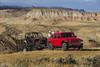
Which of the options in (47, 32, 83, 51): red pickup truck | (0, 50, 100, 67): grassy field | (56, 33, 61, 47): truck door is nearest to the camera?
(0, 50, 100, 67): grassy field

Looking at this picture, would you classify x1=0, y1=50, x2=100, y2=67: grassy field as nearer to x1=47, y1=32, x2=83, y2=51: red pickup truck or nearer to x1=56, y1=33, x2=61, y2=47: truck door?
x1=47, y1=32, x2=83, y2=51: red pickup truck

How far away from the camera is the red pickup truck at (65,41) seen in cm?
4128

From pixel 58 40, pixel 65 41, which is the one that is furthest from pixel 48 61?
pixel 58 40

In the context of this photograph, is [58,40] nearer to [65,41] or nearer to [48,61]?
[65,41]

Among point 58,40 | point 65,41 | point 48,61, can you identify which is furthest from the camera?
point 58,40

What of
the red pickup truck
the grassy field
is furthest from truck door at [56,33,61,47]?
the grassy field

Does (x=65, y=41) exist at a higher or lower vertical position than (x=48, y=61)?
lower

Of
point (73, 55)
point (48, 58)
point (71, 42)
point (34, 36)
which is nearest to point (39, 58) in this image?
point (48, 58)

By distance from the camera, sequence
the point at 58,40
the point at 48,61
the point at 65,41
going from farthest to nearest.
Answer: the point at 58,40
the point at 65,41
the point at 48,61

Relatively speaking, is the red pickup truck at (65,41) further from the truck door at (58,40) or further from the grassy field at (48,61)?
the grassy field at (48,61)

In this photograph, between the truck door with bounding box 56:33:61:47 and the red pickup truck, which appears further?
the truck door with bounding box 56:33:61:47

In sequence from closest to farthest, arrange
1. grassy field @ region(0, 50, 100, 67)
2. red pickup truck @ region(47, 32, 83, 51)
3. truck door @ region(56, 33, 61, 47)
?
grassy field @ region(0, 50, 100, 67) → red pickup truck @ region(47, 32, 83, 51) → truck door @ region(56, 33, 61, 47)

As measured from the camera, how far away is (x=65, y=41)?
137ft

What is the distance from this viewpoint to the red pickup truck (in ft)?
135
